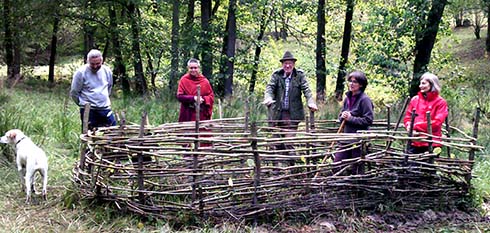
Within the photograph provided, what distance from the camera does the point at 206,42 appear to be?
1212 centimetres

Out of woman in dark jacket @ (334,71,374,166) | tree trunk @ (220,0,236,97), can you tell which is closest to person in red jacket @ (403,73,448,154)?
woman in dark jacket @ (334,71,374,166)

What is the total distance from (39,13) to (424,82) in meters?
10.9

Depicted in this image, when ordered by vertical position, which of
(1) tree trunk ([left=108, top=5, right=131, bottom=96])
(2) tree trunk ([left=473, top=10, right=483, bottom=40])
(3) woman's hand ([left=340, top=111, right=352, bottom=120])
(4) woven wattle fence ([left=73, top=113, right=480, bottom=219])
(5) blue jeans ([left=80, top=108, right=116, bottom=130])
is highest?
(2) tree trunk ([left=473, top=10, right=483, bottom=40])

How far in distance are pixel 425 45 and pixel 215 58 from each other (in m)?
4.97

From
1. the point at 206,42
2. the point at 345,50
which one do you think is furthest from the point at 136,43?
the point at 345,50

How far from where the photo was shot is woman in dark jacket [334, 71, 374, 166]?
4.68m

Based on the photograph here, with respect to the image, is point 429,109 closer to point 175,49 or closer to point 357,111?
point 357,111

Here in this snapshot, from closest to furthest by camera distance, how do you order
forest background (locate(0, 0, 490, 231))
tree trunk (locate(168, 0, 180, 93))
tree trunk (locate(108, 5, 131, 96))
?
forest background (locate(0, 0, 490, 231)), tree trunk (locate(168, 0, 180, 93)), tree trunk (locate(108, 5, 131, 96))

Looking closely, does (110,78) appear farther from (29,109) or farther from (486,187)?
(486,187)

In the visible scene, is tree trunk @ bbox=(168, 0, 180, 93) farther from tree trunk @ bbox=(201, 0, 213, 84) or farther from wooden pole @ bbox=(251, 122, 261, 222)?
wooden pole @ bbox=(251, 122, 261, 222)

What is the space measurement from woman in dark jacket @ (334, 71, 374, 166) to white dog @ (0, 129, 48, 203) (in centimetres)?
269

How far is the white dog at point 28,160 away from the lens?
15.1 feet

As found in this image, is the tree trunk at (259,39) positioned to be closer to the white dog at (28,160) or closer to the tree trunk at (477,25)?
the white dog at (28,160)

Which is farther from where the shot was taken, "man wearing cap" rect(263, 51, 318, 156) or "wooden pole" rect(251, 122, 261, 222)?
"man wearing cap" rect(263, 51, 318, 156)
